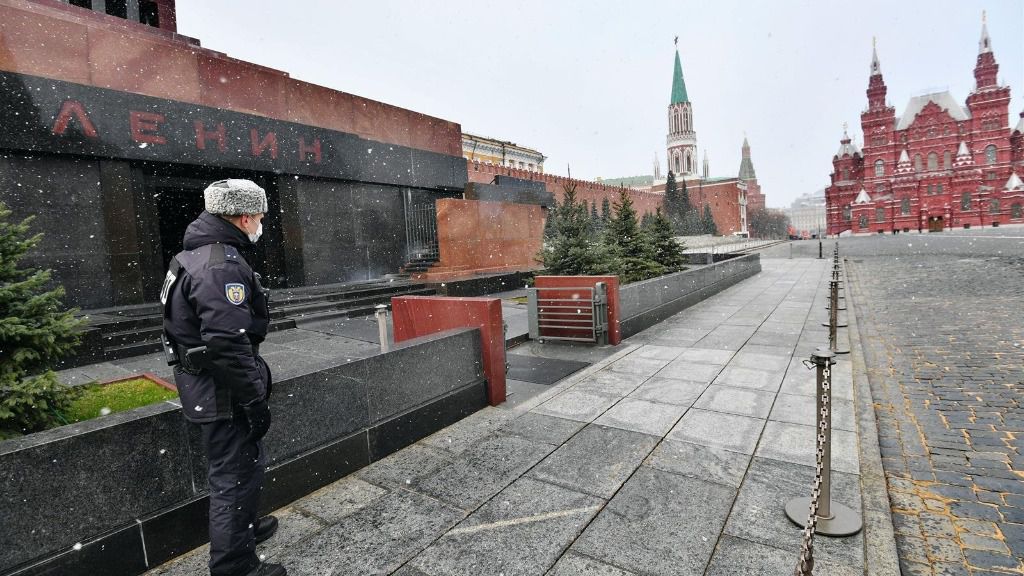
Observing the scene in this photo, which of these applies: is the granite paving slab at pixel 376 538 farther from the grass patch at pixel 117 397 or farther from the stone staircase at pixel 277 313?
the stone staircase at pixel 277 313

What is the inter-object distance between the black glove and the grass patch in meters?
2.20

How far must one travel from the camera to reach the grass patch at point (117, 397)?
14.8ft

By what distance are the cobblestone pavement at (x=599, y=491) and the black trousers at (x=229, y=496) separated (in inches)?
15.6

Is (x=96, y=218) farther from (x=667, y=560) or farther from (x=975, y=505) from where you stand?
(x=975, y=505)

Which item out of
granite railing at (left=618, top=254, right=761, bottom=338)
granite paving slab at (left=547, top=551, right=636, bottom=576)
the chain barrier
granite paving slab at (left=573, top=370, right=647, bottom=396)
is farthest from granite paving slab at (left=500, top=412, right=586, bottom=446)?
granite railing at (left=618, top=254, right=761, bottom=338)

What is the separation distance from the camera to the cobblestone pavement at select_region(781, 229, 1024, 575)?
126 inches

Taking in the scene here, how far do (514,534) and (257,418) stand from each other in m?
1.87

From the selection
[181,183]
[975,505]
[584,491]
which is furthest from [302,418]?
[181,183]

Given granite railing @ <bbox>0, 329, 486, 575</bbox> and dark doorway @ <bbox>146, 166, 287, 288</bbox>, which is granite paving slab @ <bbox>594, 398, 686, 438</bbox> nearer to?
granite railing @ <bbox>0, 329, 486, 575</bbox>

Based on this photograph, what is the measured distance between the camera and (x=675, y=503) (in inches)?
147

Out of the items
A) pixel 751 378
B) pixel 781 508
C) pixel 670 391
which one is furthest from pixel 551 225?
pixel 781 508

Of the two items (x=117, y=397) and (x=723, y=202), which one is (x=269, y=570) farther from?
(x=723, y=202)

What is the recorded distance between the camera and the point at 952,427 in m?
5.02

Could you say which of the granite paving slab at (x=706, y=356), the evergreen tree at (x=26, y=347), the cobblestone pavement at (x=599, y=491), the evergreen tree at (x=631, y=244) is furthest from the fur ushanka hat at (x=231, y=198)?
the evergreen tree at (x=631, y=244)
